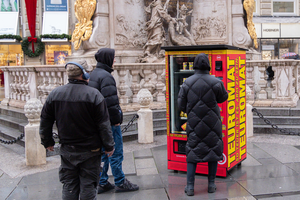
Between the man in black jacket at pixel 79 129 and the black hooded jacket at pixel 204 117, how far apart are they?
50.0 inches

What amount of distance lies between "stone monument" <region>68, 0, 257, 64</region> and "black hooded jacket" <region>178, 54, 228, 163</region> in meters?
6.15

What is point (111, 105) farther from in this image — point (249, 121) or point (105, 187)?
point (249, 121)

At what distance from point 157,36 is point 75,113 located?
777 centimetres

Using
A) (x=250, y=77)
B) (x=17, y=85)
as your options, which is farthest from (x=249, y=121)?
(x=17, y=85)

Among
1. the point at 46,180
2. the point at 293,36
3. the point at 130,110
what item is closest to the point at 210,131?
the point at 46,180

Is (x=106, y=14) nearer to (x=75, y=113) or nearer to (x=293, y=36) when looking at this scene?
(x=75, y=113)

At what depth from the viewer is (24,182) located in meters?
5.36

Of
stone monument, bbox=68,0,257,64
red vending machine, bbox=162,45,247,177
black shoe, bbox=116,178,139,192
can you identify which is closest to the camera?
black shoe, bbox=116,178,139,192

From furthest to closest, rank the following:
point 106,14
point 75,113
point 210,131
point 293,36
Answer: point 293,36 → point 106,14 → point 210,131 → point 75,113

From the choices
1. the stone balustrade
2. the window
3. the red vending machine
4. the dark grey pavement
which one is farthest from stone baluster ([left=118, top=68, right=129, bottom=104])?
the window

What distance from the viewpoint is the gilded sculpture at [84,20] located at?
34.2 ft

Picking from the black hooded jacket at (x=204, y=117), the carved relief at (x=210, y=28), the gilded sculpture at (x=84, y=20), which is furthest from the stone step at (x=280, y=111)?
the gilded sculpture at (x=84, y=20)

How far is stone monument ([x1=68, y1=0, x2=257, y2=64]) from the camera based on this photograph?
34.6ft

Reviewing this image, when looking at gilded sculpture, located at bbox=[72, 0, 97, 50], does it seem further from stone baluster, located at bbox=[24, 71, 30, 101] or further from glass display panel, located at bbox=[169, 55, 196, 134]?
glass display panel, located at bbox=[169, 55, 196, 134]
